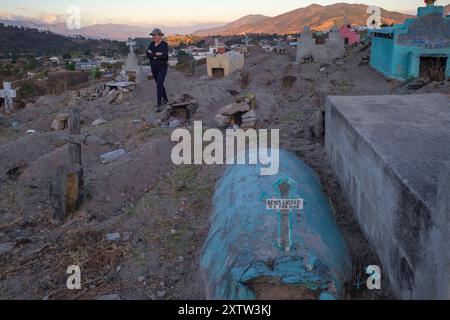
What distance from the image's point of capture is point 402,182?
3098 mm

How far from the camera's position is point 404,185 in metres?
3.05

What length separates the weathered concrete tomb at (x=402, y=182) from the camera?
2605 mm

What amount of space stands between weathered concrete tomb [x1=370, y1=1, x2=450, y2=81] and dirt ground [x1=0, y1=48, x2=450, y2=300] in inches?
121

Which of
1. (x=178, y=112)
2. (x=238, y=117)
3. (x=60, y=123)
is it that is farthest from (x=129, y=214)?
(x=60, y=123)

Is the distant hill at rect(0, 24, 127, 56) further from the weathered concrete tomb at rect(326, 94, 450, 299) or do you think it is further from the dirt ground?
the weathered concrete tomb at rect(326, 94, 450, 299)

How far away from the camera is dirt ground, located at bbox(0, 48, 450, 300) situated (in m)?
4.07

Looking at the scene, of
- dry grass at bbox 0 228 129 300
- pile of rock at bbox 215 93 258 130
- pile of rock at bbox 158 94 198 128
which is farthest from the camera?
pile of rock at bbox 158 94 198 128

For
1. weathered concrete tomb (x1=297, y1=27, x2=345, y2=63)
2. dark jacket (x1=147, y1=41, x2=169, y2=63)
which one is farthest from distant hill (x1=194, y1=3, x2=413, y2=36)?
dark jacket (x1=147, y1=41, x2=169, y2=63)

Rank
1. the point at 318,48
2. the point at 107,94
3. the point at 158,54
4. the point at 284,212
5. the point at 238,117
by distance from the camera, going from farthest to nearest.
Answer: the point at 318,48, the point at 107,94, the point at 158,54, the point at 238,117, the point at 284,212

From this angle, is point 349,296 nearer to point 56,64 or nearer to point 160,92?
point 160,92

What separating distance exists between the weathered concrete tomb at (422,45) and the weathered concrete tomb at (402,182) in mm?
7935

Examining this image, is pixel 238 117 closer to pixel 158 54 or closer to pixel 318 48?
pixel 158 54

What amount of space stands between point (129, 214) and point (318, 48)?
626 inches

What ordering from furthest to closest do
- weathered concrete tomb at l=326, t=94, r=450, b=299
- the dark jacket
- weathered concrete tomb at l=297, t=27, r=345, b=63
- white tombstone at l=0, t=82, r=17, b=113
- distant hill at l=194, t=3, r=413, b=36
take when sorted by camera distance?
distant hill at l=194, t=3, r=413, b=36
weathered concrete tomb at l=297, t=27, r=345, b=63
white tombstone at l=0, t=82, r=17, b=113
the dark jacket
weathered concrete tomb at l=326, t=94, r=450, b=299
